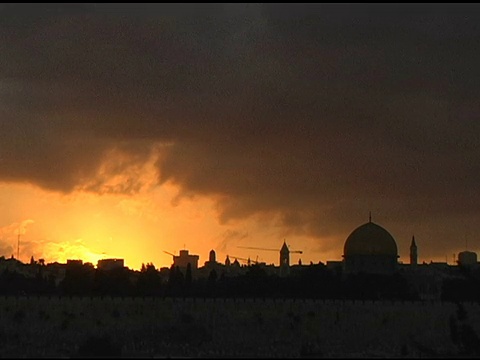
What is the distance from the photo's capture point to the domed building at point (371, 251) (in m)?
160

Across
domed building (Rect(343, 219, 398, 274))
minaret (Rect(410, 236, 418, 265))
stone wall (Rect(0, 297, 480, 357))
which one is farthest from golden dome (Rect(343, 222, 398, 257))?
stone wall (Rect(0, 297, 480, 357))


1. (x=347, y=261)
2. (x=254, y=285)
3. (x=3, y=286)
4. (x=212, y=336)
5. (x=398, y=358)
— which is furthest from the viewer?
(x=347, y=261)

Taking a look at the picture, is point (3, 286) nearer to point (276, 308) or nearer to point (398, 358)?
point (276, 308)

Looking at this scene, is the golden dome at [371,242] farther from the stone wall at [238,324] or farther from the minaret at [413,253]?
the stone wall at [238,324]

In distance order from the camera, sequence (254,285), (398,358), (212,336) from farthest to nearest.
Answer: (254,285), (212,336), (398,358)

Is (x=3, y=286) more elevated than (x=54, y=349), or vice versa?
(x=3, y=286)

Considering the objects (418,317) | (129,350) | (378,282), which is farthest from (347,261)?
(129,350)

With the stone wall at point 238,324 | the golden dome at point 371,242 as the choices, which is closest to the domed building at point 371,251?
the golden dome at point 371,242

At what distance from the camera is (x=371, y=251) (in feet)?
525

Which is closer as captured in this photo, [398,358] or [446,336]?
[398,358]

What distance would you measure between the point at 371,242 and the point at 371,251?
1.35m

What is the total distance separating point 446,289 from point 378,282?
825 cm

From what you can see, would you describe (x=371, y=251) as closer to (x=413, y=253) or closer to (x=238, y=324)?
(x=413, y=253)

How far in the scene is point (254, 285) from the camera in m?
120
